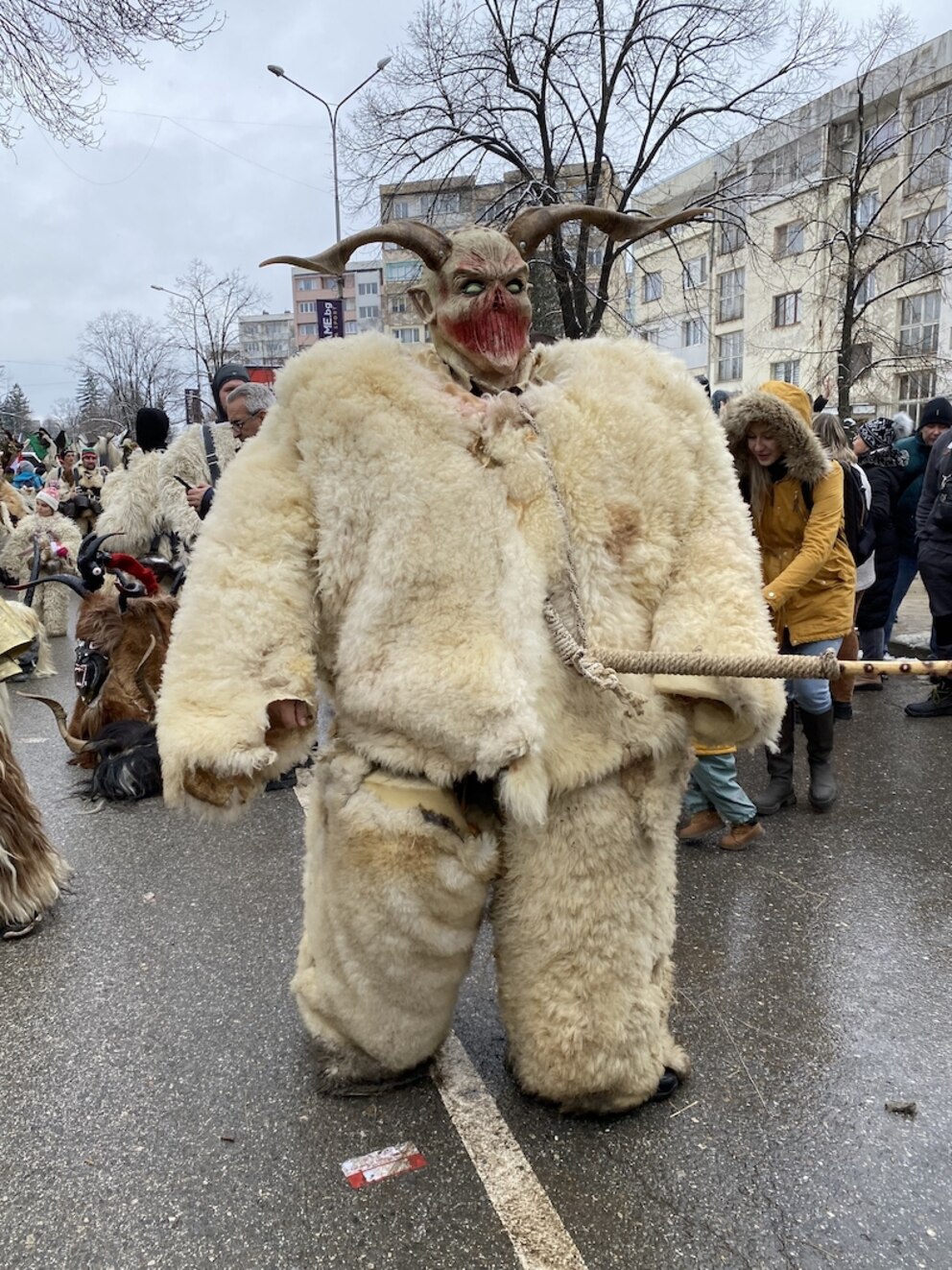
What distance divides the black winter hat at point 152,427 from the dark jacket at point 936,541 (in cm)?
514

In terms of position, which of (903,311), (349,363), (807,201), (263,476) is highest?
(807,201)

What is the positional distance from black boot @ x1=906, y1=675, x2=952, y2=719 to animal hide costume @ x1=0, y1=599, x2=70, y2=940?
508 centimetres

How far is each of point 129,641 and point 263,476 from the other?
3182 millimetres

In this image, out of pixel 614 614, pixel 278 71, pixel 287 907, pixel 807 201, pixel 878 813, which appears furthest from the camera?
pixel 807 201

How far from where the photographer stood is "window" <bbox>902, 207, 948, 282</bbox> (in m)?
15.0

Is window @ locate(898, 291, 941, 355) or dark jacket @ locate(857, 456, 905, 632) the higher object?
window @ locate(898, 291, 941, 355)

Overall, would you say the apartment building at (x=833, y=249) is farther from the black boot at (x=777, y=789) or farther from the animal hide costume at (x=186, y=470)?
the black boot at (x=777, y=789)

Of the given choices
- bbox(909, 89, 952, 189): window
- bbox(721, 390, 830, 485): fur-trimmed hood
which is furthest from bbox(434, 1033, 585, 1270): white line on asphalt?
bbox(909, 89, 952, 189): window

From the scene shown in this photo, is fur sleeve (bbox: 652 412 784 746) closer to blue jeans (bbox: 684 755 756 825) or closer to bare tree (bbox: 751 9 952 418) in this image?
blue jeans (bbox: 684 755 756 825)

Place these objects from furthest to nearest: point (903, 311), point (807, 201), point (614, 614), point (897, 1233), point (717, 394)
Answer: point (903, 311) → point (807, 201) → point (717, 394) → point (614, 614) → point (897, 1233)

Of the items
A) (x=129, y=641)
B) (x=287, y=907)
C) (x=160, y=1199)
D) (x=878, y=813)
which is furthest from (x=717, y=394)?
(x=160, y=1199)

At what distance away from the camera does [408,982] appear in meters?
1.99

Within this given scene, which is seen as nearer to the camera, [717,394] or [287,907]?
[287,907]

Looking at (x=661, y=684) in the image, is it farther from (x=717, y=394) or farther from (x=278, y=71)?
(x=278, y=71)
